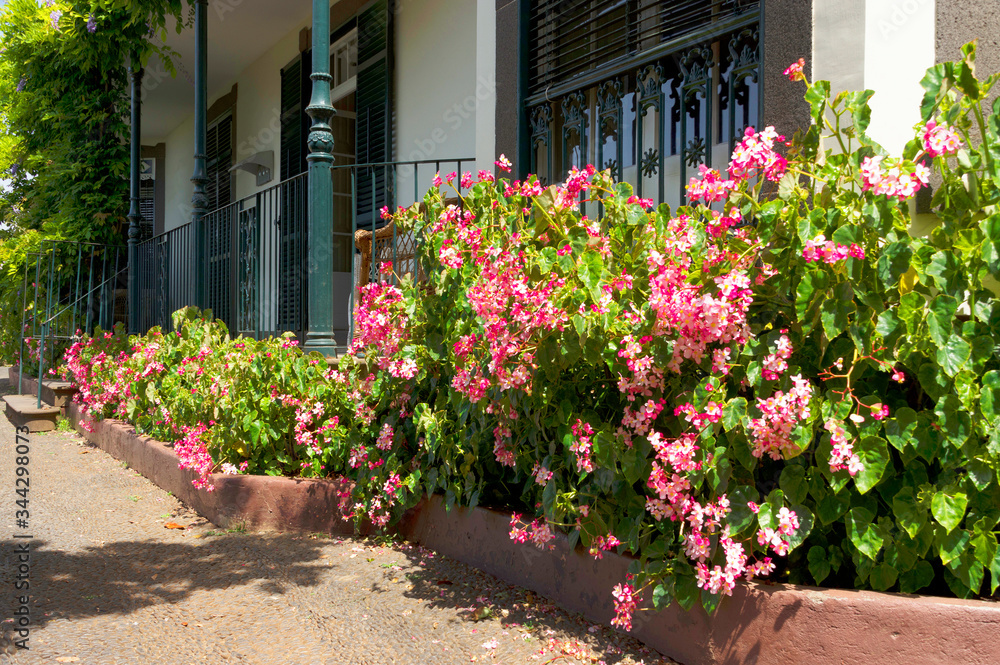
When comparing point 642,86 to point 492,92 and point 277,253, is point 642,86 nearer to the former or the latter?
point 492,92

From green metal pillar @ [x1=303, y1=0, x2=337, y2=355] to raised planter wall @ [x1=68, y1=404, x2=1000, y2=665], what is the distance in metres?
1.58

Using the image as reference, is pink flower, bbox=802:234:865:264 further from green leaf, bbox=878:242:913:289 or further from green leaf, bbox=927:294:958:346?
green leaf, bbox=927:294:958:346

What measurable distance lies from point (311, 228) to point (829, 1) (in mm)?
2969

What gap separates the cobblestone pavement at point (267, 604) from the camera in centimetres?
259

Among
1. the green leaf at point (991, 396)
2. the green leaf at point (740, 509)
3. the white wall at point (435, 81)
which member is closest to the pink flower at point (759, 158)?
the green leaf at point (991, 396)

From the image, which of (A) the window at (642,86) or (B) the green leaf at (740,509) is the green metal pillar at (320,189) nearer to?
(A) the window at (642,86)

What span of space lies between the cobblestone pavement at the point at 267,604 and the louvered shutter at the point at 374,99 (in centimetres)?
426

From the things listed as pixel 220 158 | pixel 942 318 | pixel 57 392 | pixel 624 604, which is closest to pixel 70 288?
pixel 57 392

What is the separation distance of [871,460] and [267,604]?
7.29ft

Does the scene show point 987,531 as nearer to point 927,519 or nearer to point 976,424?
point 927,519

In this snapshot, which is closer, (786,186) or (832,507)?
(832,507)

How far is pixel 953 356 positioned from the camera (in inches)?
76.2

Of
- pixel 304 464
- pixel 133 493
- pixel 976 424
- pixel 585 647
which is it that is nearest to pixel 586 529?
pixel 585 647

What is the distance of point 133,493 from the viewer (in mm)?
5000
